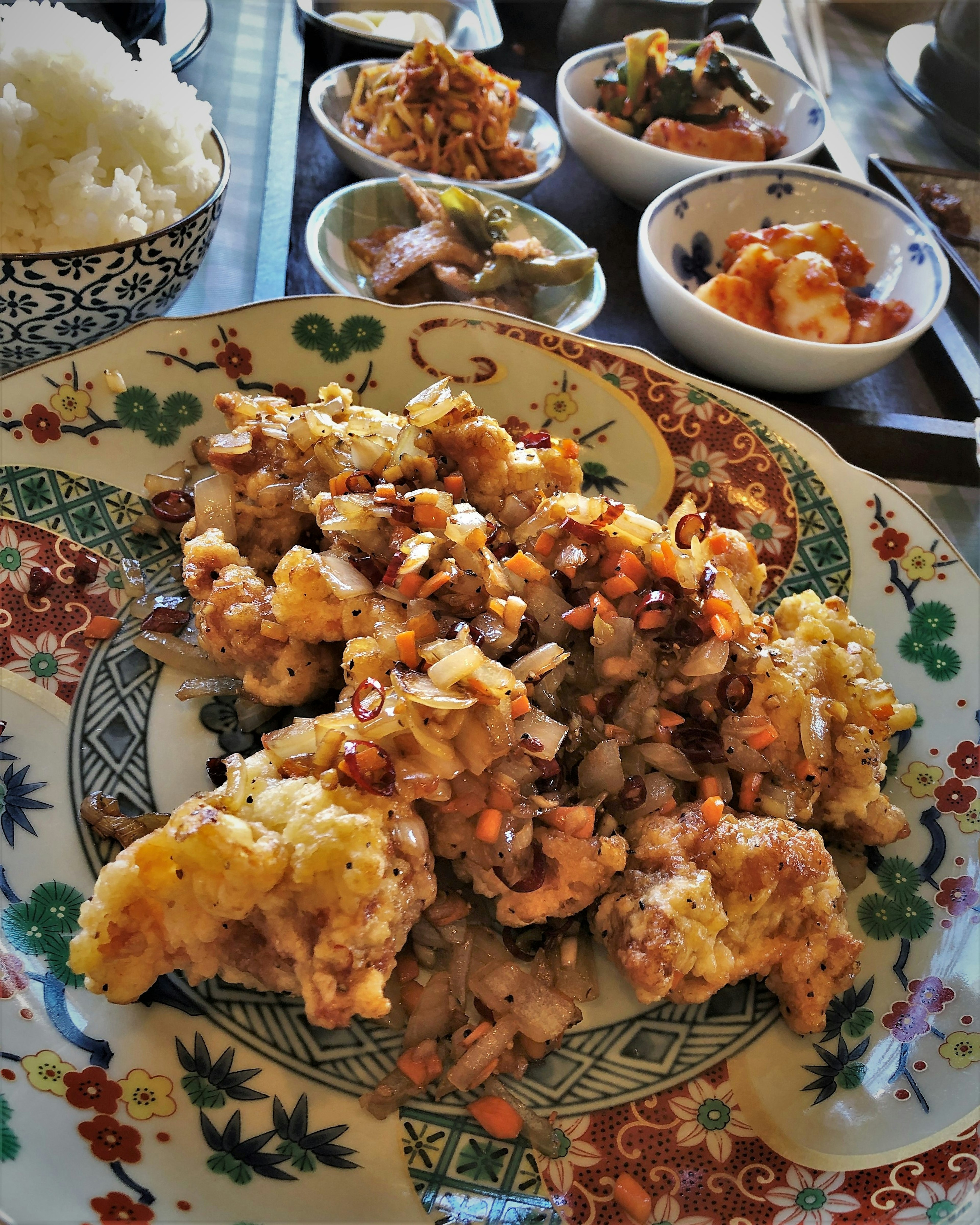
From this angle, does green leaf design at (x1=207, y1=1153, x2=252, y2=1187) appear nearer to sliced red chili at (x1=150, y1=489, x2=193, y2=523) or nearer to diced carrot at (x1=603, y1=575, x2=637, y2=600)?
diced carrot at (x1=603, y1=575, x2=637, y2=600)

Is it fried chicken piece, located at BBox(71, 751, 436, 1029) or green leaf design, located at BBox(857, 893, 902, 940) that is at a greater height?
fried chicken piece, located at BBox(71, 751, 436, 1029)


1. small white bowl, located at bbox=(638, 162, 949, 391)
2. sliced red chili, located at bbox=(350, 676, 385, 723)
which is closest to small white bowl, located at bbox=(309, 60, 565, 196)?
small white bowl, located at bbox=(638, 162, 949, 391)

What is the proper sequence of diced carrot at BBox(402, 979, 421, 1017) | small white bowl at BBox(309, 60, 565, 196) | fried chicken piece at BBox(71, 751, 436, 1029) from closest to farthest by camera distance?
1. fried chicken piece at BBox(71, 751, 436, 1029)
2. diced carrot at BBox(402, 979, 421, 1017)
3. small white bowl at BBox(309, 60, 565, 196)

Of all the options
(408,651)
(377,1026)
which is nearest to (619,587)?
(408,651)

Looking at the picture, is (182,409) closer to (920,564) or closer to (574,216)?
(920,564)

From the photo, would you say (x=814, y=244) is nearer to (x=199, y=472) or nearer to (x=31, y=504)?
(x=199, y=472)

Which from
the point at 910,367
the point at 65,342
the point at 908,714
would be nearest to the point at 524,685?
the point at 908,714
